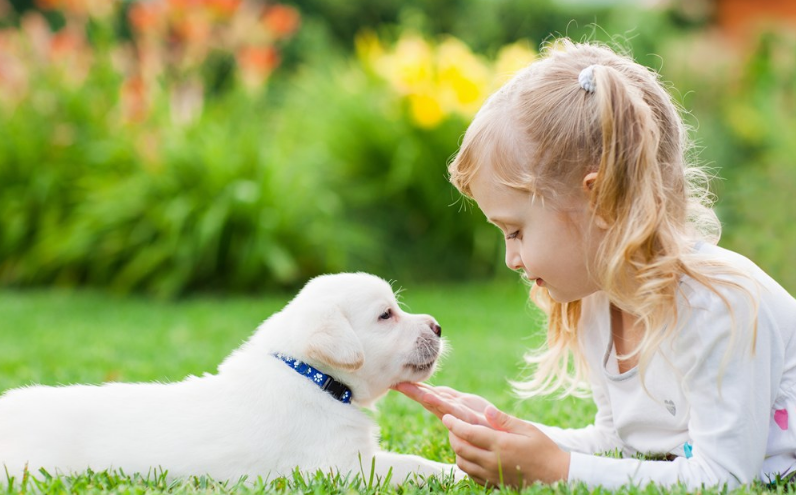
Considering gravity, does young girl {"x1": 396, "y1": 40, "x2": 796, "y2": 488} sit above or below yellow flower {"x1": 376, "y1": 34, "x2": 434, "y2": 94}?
below

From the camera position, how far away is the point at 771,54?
576 inches

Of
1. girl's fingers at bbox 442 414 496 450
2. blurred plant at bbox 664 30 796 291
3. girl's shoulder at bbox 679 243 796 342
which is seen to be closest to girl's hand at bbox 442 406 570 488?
girl's fingers at bbox 442 414 496 450

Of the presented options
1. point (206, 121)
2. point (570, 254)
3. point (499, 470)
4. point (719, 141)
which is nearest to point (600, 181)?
point (570, 254)

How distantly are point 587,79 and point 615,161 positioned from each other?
30cm

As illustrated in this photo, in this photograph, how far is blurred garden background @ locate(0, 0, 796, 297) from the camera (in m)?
8.65

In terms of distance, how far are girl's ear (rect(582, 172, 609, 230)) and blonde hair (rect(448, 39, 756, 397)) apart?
1cm

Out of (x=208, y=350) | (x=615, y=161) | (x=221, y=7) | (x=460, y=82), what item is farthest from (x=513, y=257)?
(x=221, y=7)

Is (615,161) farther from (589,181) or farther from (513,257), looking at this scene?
(513,257)

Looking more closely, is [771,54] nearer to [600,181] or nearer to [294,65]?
[294,65]

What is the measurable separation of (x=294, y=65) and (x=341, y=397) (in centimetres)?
1433

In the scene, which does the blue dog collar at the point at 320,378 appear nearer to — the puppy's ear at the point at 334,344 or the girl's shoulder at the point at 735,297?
the puppy's ear at the point at 334,344

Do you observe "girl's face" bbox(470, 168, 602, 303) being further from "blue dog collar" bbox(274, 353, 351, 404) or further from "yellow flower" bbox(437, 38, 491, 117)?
"yellow flower" bbox(437, 38, 491, 117)

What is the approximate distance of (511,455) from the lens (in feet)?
9.22

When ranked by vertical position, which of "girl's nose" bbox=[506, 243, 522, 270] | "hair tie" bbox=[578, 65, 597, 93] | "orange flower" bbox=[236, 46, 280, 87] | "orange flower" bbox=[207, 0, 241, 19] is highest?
"orange flower" bbox=[207, 0, 241, 19]
